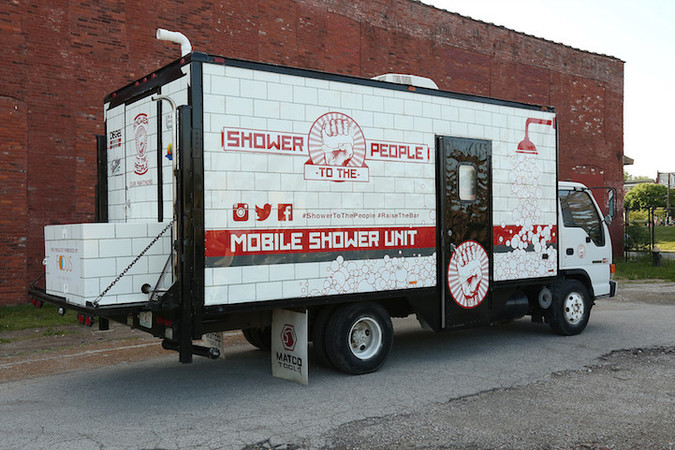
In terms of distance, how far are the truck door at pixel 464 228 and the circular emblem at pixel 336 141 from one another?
1252mm

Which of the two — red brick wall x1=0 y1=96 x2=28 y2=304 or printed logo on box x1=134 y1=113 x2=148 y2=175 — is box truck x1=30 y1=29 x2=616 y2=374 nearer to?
printed logo on box x1=134 y1=113 x2=148 y2=175

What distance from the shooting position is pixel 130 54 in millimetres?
13719

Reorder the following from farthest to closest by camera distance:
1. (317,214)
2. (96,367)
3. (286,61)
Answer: (286,61) < (96,367) < (317,214)

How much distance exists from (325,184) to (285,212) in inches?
23.3

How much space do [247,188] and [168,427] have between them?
2336 millimetres

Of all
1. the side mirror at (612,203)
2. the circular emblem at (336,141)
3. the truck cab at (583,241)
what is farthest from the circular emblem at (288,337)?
the side mirror at (612,203)

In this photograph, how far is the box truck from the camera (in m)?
5.90

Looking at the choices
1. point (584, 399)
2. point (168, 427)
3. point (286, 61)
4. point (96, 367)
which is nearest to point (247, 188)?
point (168, 427)

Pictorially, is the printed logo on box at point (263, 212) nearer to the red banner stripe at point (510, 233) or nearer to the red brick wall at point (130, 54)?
the red banner stripe at point (510, 233)

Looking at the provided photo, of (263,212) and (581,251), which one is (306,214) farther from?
(581,251)

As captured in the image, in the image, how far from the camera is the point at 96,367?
25.7 ft

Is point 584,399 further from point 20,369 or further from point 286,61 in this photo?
point 286,61

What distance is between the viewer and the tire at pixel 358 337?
6.93 meters

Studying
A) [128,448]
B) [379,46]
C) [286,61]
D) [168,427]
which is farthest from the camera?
[379,46]
